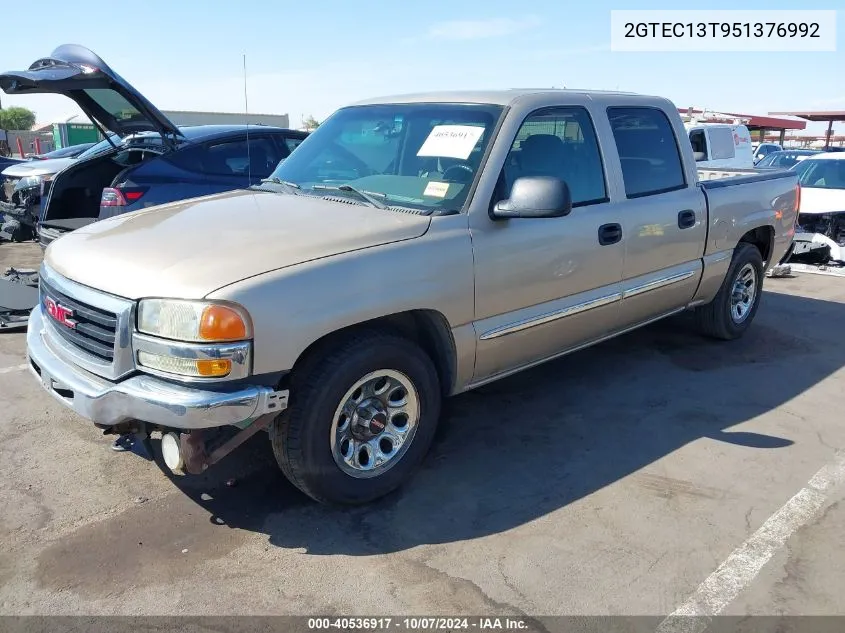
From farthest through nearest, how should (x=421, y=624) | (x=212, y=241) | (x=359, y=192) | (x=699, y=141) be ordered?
(x=699, y=141) → (x=359, y=192) → (x=212, y=241) → (x=421, y=624)

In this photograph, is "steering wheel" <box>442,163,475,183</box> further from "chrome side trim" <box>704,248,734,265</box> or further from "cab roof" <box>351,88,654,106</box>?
"chrome side trim" <box>704,248,734,265</box>

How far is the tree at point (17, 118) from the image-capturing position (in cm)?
6500

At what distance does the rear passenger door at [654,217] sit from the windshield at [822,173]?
21.6ft

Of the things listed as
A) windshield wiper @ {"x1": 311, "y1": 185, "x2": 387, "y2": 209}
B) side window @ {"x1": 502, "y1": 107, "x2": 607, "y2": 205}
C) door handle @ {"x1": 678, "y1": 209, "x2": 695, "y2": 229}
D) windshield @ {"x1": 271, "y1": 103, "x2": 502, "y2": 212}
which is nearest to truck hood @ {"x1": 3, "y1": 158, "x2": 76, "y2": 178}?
windshield @ {"x1": 271, "y1": 103, "x2": 502, "y2": 212}

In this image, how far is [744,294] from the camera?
233 inches

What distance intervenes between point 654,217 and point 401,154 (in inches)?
68.8

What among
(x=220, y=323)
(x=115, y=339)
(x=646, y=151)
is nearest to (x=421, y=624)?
(x=220, y=323)

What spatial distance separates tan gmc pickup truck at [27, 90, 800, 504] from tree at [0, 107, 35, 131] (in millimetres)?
71745

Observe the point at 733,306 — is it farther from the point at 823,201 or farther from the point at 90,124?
the point at 90,124

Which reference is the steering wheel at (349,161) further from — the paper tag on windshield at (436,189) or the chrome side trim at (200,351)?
the chrome side trim at (200,351)

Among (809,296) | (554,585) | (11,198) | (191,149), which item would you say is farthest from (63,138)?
(554,585)

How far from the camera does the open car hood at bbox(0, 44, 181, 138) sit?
5.71m

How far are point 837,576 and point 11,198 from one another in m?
10.8

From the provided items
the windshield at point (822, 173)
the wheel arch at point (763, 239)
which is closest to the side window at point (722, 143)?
the windshield at point (822, 173)
